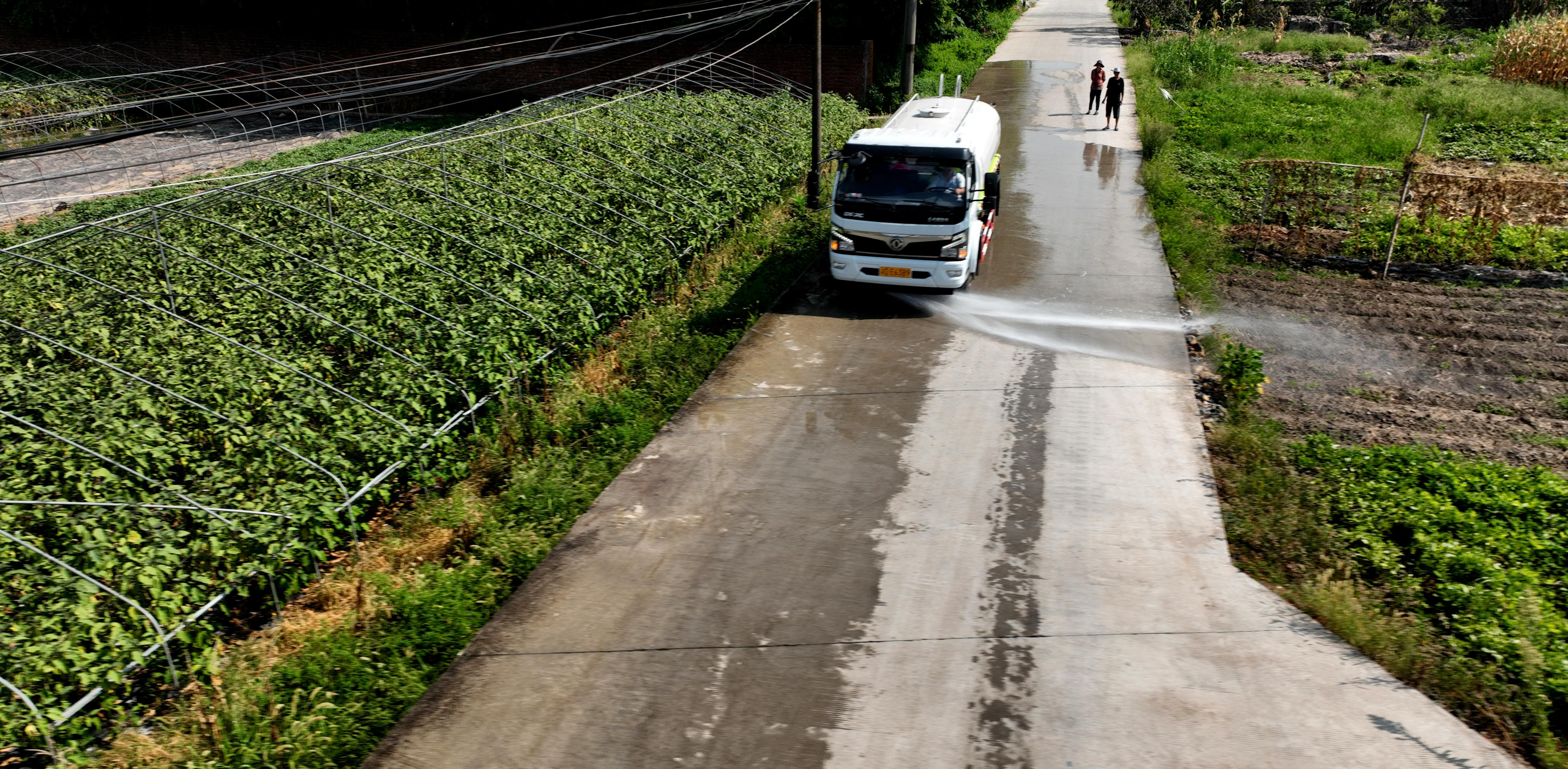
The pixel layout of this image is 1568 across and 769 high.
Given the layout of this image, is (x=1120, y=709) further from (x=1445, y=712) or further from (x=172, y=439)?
(x=172, y=439)

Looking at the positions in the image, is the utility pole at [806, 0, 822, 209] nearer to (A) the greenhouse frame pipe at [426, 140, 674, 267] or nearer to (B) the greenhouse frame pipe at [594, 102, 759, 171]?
(B) the greenhouse frame pipe at [594, 102, 759, 171]

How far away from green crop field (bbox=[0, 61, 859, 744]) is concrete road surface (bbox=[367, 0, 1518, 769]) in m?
1.92

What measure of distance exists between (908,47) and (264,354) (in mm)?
22620

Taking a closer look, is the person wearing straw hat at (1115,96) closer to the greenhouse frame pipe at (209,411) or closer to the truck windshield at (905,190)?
the truck windshield at (905,190)

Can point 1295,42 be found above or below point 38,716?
above

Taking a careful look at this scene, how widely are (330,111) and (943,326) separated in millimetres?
31996

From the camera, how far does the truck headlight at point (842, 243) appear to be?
14.6m

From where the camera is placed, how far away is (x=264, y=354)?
10055 mm

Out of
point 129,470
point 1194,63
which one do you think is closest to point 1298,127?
point 1194,63

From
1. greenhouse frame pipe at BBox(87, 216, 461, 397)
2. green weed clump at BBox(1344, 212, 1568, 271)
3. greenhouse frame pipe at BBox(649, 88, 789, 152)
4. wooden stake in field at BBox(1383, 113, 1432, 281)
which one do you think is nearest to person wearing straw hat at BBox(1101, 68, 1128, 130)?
greenhouse frame pipe at BBox(649, 88, 789, 152)

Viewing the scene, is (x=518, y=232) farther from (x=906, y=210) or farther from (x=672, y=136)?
(x=672, y=136)

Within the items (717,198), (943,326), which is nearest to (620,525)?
(943,326)

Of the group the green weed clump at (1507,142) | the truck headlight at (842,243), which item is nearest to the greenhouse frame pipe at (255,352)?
the truck headlight at (842,243)

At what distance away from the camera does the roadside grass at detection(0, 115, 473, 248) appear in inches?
741
